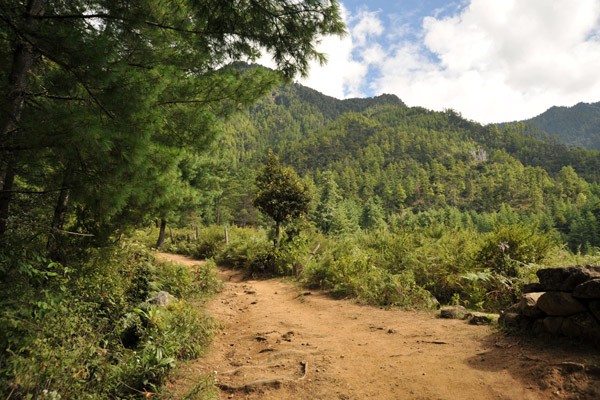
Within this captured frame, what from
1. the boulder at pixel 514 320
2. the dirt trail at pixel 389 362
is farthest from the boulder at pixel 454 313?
the boulder at pixel 514 320

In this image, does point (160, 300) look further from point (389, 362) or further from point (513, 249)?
point (513, 249)

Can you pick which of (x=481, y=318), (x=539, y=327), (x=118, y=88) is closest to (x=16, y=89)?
(x=118, y=88)

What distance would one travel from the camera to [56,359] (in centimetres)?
236

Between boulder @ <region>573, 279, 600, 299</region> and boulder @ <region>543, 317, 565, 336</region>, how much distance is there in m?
0.35

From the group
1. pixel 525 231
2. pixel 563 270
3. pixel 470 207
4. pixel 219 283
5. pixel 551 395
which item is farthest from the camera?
pixel 470 207

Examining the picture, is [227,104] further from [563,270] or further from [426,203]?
[426,203]

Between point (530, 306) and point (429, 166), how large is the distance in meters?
121

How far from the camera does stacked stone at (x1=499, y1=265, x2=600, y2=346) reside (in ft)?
9.41

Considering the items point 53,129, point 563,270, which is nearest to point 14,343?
point 53,129

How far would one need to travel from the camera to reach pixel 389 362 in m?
3.56

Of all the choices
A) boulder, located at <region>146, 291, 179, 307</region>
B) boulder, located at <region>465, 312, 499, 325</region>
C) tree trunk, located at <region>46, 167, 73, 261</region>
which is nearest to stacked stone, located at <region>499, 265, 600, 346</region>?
boulder, located at <region>465, 312, 499, 325</region>

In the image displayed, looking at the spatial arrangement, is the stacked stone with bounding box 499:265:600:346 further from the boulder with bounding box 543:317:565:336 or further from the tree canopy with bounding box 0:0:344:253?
the tree canopy with bounding box 0:0:344:253

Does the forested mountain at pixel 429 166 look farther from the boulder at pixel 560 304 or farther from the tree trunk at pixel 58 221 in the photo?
the boulder at pixel 560 304

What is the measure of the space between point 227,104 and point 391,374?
4.89 m
